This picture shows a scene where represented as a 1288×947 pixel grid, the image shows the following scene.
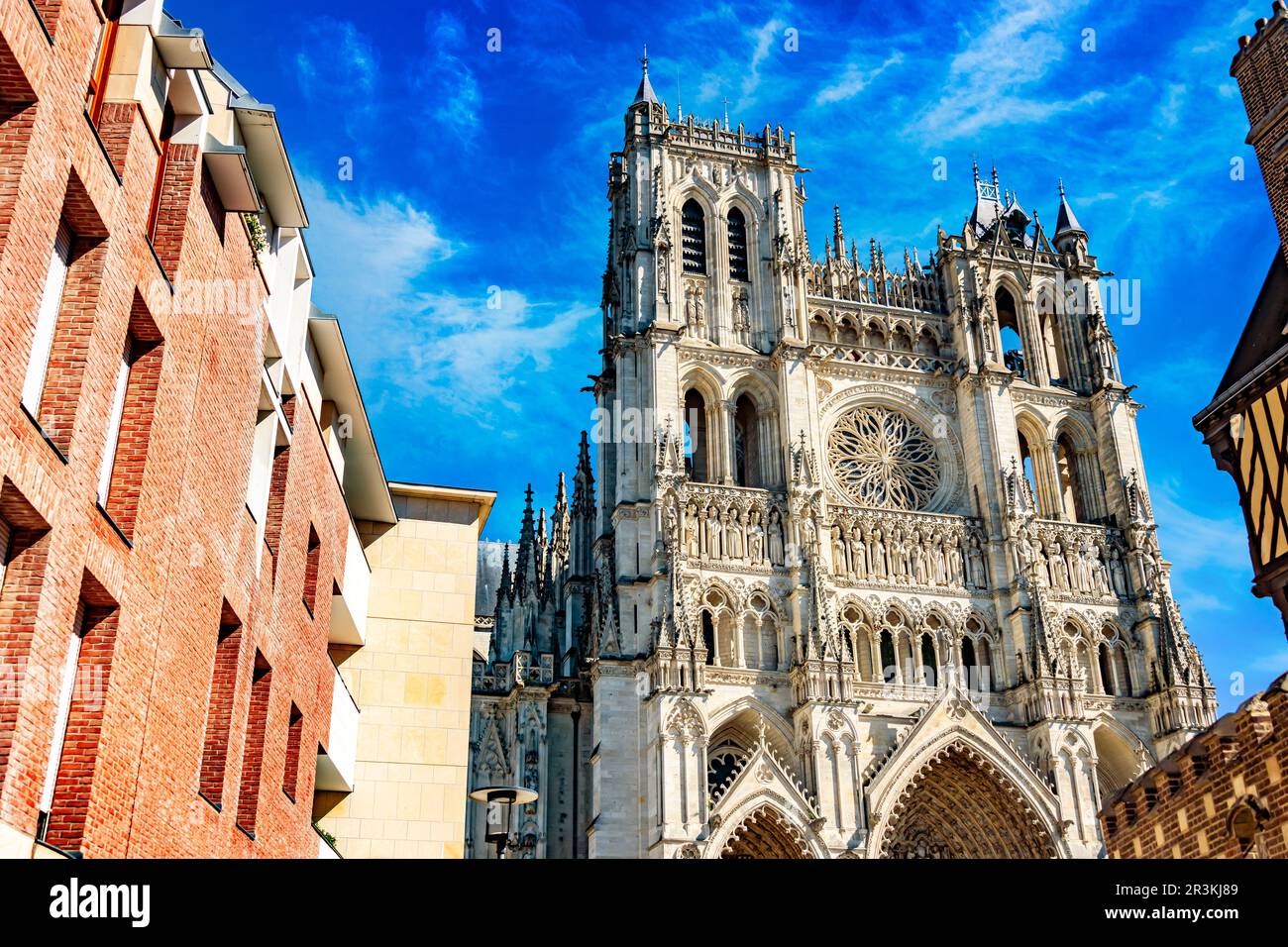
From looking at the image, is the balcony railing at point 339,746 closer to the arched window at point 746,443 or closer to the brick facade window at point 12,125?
the brick facade window at point 12,125

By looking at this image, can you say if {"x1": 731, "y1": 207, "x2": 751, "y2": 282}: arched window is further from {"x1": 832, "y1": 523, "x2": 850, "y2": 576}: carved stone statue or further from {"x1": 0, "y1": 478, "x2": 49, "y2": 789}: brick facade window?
{"x1": 0, "y1": 478, "x2": 49, "y2": 789}: brick facade window

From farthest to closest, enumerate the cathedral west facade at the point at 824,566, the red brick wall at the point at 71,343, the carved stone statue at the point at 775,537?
the carved stone statue at the point at 775,537
the cathedral west facade at the point at 824,566
the red brick wall at the point at 71,343

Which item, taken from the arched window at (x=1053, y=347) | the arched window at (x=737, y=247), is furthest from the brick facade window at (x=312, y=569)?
the arched window at (x=1053, y=347)

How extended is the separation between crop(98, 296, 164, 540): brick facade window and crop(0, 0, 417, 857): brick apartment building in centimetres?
2

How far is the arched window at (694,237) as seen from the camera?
139ft

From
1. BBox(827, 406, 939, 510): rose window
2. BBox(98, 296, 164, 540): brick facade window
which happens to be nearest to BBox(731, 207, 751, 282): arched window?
BBox(827, 406, 939, 510): rose window

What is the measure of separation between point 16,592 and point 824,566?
29760mm

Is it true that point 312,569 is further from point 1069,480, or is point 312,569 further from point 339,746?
point 1069,480

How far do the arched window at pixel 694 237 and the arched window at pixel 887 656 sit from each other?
13297 millimetres

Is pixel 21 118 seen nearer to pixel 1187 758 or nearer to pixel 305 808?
pixel 305 808

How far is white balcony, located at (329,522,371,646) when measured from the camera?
68.1 ft

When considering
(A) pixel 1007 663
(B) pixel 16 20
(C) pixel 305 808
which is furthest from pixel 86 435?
(A) pixel 1007 663

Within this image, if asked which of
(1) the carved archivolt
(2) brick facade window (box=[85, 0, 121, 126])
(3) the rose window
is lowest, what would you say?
(2) brick facade window (box=[85, 0, 121, 126])

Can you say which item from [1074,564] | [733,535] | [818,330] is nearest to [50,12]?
[733,535]
